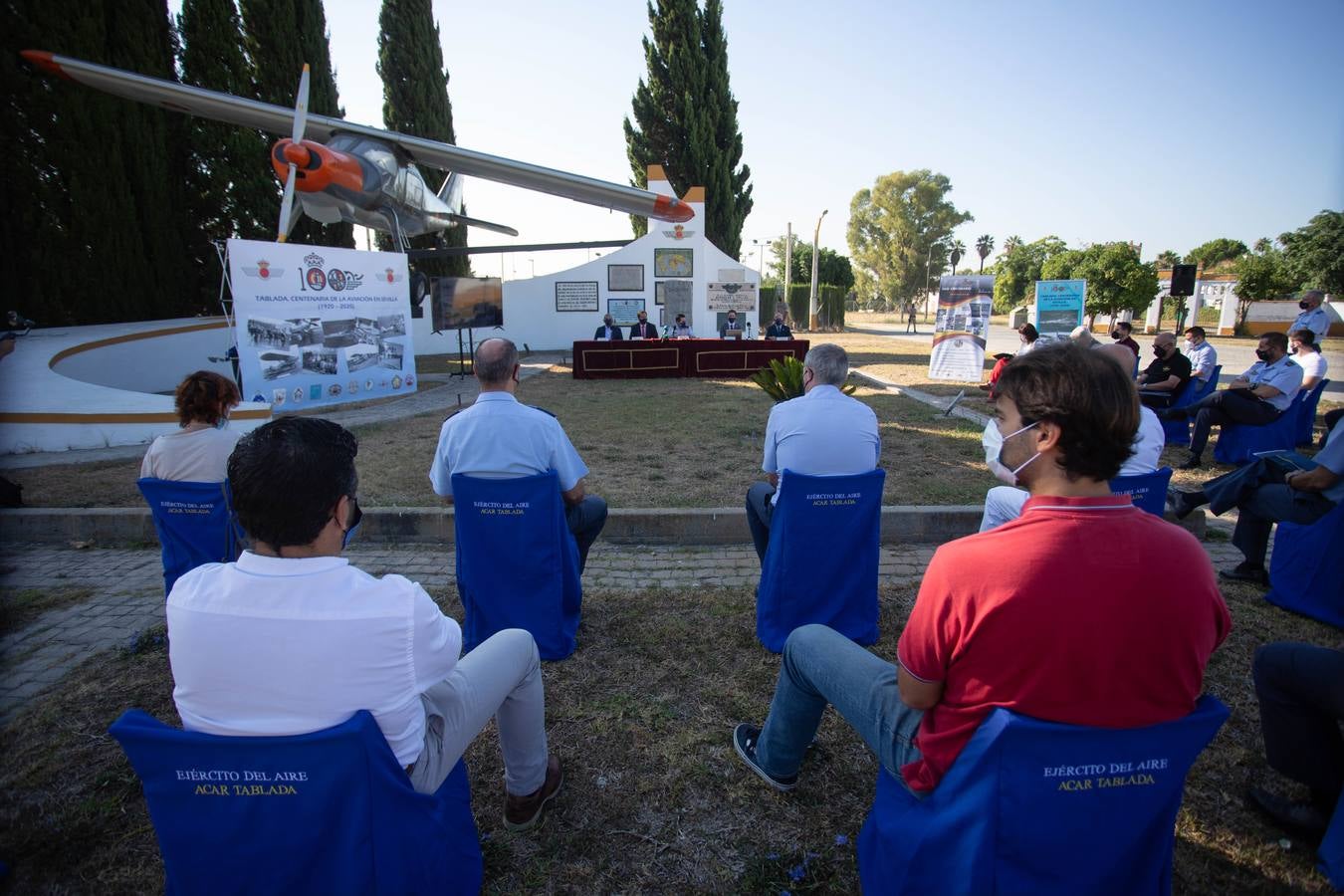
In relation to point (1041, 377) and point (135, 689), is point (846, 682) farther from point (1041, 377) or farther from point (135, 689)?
point (135, 689)

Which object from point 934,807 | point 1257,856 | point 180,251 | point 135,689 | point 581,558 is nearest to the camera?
point 934,807

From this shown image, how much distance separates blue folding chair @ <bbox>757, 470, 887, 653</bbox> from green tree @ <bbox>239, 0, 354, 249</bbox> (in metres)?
18.3

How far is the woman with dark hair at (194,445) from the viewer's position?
314 cm

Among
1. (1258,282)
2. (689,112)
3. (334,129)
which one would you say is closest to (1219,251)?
(1258,282)

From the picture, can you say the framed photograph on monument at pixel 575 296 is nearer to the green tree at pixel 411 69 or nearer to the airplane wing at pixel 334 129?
the airplane wing at pixel 334 129

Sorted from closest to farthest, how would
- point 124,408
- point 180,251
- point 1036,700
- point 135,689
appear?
point 1036,700, point 135,689, point 124,408, point 180,251

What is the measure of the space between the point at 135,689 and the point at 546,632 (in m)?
1.88

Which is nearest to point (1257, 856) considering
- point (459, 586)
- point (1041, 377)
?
point (1041, 377)

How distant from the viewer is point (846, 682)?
1.80 m

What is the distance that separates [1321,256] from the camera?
29750 millimetres

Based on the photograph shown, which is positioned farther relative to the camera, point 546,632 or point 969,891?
point 546,632

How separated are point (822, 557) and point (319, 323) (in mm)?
10503

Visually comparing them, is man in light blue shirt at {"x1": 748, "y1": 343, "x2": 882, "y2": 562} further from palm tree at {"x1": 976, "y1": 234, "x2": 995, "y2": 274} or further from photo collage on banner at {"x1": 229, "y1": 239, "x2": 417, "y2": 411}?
palm tree at {"x1": 976, "y1": 234, "x2": 995, "y2": 274}

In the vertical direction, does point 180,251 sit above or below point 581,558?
above
